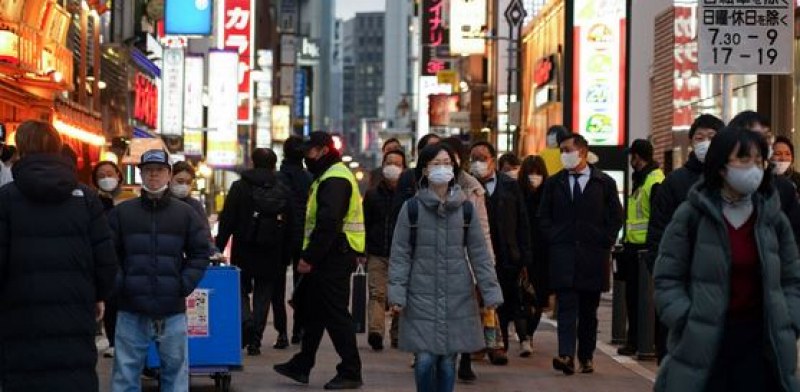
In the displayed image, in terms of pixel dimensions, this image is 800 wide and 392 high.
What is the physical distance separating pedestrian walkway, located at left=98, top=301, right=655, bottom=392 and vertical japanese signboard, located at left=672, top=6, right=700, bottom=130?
12.4m

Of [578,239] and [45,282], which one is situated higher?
[578,239]

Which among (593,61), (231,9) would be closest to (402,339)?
(593,61)

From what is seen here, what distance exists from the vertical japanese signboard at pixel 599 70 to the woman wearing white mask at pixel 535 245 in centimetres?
2432

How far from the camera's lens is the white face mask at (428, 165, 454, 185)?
1111cm

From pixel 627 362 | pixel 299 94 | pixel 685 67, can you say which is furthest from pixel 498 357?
pixel 299 94

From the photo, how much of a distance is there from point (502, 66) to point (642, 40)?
88.1 ft

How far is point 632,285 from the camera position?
1627 cm

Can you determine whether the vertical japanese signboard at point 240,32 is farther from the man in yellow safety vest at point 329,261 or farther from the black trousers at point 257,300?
the man in yellow safety vest at point 329,261

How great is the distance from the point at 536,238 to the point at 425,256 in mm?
6372

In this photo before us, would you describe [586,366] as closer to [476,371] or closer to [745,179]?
[476,371]

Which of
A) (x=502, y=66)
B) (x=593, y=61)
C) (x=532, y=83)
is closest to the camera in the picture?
(x=593, y=61)

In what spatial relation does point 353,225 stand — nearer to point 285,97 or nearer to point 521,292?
point 521,292

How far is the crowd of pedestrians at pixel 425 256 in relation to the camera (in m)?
7.65

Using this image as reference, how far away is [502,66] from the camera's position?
209 feet
